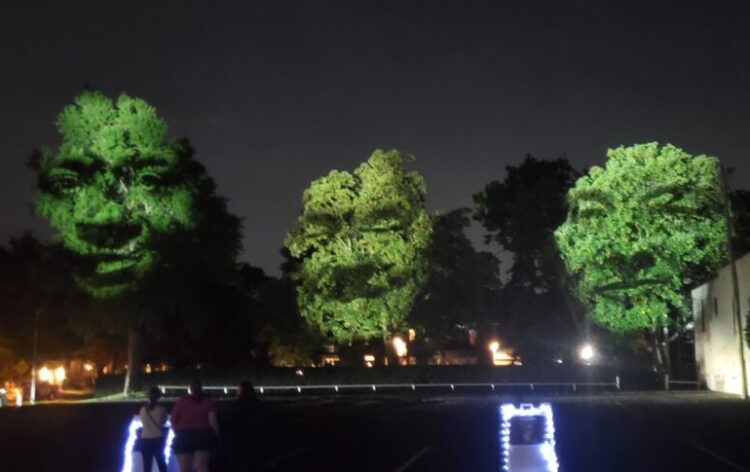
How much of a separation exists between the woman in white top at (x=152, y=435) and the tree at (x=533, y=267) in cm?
6673

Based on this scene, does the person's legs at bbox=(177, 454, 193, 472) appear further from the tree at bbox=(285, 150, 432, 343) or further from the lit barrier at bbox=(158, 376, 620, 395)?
the lit barrier at bbox=(158, 376, 620, 395)

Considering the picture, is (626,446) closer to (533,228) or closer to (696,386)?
(696,386)

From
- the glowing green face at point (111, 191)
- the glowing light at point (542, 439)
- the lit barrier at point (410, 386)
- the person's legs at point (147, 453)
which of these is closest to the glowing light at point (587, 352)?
the lit barrier at point (410, 386)

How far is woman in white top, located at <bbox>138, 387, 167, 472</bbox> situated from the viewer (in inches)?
685

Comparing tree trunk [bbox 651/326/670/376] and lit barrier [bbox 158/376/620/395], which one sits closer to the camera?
lit barrier [bbox 158/376/620/395]

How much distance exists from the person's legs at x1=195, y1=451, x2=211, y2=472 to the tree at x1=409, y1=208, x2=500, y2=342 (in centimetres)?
5617

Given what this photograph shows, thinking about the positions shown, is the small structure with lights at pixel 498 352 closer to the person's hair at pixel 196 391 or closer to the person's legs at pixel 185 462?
the person's hair at pixel 196 391

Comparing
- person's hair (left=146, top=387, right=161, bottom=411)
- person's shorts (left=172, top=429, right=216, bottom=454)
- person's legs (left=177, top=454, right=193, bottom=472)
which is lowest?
person's legs (left=177, top=454, right=193, bottom=472)

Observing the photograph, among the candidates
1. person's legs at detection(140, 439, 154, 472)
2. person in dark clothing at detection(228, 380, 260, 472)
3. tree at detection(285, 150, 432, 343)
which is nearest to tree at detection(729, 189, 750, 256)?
tree at detection(285, 150, 432, 343)

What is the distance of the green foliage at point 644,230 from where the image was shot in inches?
2586

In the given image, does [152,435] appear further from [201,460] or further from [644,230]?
[644,230]

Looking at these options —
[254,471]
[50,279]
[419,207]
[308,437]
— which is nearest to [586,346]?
[419,207]

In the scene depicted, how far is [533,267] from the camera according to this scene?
91.1m

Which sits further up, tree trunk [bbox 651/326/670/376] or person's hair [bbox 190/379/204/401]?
tree trunk [bbox 651/326/670/376]
